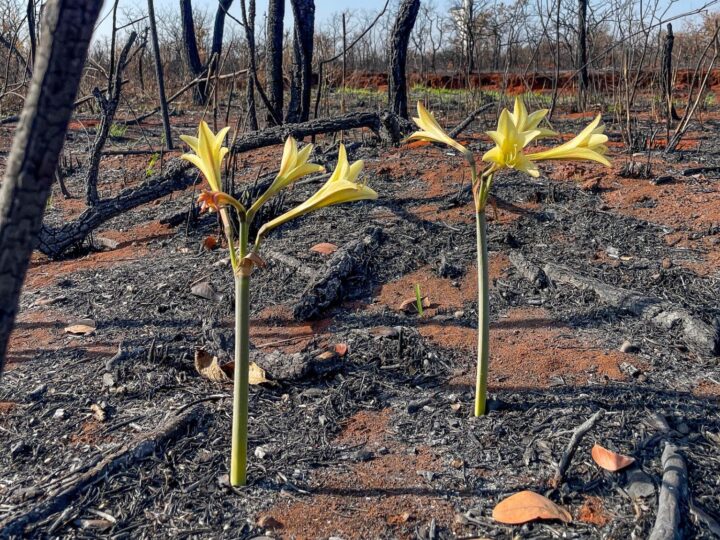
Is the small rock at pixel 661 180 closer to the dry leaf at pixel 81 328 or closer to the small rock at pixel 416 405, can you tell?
the small rock at pixel 416 405

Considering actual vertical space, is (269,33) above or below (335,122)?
above

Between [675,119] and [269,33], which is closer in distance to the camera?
[269,33]

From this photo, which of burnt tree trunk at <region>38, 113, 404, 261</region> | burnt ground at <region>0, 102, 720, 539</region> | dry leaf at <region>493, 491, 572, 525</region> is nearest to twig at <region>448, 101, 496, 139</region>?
burnt tree trunk at <region>38, 113, 404, 261</region>

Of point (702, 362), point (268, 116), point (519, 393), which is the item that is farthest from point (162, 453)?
point (268, 116)

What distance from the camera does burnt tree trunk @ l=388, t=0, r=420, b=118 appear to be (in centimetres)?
794

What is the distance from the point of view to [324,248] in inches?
166

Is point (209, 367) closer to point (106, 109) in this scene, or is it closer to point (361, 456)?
point (361, 456)

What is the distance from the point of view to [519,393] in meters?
2.59

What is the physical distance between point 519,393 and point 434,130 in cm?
109

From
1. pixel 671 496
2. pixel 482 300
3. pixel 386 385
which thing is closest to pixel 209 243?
pixel 386 385

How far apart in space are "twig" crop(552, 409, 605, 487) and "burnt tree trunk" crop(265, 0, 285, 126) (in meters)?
6.68

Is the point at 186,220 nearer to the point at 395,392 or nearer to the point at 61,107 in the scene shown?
the point at 395,392

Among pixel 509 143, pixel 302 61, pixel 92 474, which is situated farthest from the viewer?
pixel 302 61

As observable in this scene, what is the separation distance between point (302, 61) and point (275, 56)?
2.79ft
